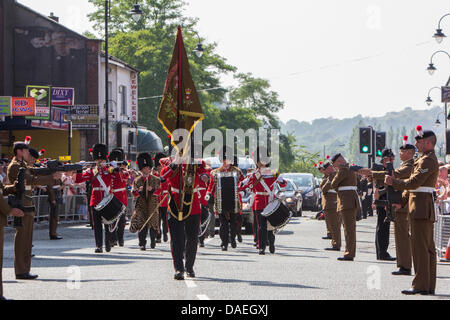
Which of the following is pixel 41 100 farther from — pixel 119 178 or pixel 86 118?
pixel 119 178

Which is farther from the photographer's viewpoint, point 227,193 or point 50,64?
Answer: point 50,64

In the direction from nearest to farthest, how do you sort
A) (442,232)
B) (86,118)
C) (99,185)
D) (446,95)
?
(442,232)
(99,185)
(446,95)
(86,118)

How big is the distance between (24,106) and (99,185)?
59.7 feet

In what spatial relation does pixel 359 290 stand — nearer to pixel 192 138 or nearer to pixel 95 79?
pixel 192 138

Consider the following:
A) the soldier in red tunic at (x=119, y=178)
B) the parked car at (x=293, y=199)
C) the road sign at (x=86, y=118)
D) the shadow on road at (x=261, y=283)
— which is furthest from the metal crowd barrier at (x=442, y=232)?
the road sign at (x=86, y=118)

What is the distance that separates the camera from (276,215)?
16.9 m

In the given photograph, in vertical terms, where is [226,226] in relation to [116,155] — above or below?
below

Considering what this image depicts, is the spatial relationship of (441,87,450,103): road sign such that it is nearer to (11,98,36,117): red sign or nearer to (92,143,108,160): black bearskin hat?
(92,143,108,160): black bearskin hat

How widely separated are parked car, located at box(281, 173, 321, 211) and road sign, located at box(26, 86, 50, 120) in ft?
37.2

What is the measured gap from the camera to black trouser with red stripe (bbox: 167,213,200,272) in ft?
40.0

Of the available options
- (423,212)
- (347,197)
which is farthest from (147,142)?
(423,212)

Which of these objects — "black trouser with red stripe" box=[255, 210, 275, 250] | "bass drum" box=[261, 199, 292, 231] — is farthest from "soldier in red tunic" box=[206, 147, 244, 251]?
"bass drum" box=[261, 199, 292, 231]

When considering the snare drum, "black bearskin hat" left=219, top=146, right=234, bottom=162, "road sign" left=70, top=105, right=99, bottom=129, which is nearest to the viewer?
the snare drum
